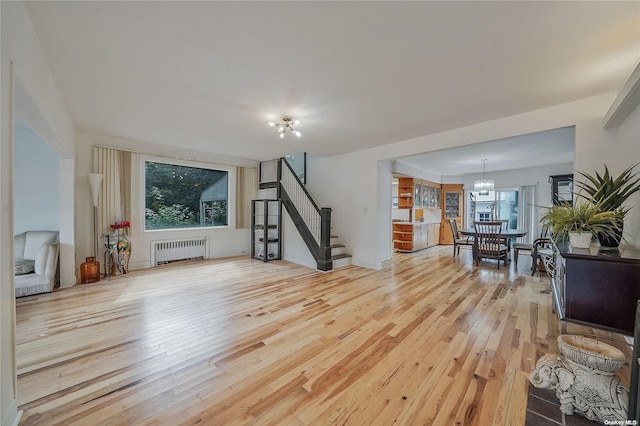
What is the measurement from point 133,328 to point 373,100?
3.76 metres

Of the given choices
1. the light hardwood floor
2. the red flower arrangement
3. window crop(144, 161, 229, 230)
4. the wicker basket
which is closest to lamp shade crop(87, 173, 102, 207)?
the red flower arrangement

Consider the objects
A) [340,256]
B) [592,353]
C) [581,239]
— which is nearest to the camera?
[592,353]

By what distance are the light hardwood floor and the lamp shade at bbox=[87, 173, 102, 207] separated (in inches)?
63.7

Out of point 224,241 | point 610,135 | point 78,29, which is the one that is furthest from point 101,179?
point 610,135

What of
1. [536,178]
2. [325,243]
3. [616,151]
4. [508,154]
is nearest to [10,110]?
[325,243]

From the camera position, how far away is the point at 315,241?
5496 mm

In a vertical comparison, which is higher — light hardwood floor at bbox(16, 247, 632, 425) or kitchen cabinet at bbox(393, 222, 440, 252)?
kitchen cabinet at bbox(393, 222, 440, 252)

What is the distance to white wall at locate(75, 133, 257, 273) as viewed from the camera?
14.8ft

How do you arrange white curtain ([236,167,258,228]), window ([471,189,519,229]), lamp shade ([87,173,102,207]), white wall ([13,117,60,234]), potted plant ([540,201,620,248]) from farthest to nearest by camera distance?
window ([471,189,519,229]) < white curtain ([236,167,258,228]) < lamp shade ([87,173,102,207]) < white wall ([13,117,60,234]) < potted plant ([540,201,620,248])

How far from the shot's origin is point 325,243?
5223 mm

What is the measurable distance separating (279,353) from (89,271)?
4163mm

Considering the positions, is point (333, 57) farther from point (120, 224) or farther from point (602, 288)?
point (120, 224)

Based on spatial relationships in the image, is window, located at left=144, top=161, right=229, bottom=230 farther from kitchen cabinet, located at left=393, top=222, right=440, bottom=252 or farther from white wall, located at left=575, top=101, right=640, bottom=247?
white wall, located at left=575, top=101, right=640, bottom=247

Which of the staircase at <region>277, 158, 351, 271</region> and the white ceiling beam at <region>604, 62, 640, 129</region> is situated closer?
the white ceiling beam at <region>604, 62, 640, 129</region>
